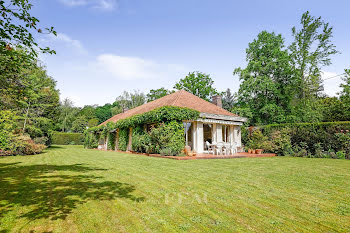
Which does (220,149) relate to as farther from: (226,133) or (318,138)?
(318,138)

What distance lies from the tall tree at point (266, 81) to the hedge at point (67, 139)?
3413 centimetres

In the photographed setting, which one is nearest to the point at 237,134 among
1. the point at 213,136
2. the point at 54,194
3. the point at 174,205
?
the point at 213,136

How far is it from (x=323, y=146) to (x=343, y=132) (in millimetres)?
1633

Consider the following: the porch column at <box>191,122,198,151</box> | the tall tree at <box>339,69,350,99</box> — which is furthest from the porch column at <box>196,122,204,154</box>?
the tall tree at <box>339,69,350,99</box>

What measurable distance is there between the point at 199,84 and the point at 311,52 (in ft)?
60.7

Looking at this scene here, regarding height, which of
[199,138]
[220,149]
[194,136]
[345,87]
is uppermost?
[345,87]

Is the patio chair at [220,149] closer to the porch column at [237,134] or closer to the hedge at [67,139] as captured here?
the porch column at [237,134]

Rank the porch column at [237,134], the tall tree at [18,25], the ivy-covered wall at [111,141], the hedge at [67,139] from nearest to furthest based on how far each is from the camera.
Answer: the tall tree at [18,25] → the porch column at [237,134] → the ivy-covered wall at [111,141] → the hedge at [67,139]

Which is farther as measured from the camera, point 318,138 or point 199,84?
point 199,84

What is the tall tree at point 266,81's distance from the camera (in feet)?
83.0

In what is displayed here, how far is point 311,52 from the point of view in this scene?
26.3m

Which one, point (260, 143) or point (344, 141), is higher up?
point (344, 141)

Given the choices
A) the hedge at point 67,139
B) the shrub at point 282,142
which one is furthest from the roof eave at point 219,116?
the hedge at point 67,139

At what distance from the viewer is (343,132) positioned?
13.8m
